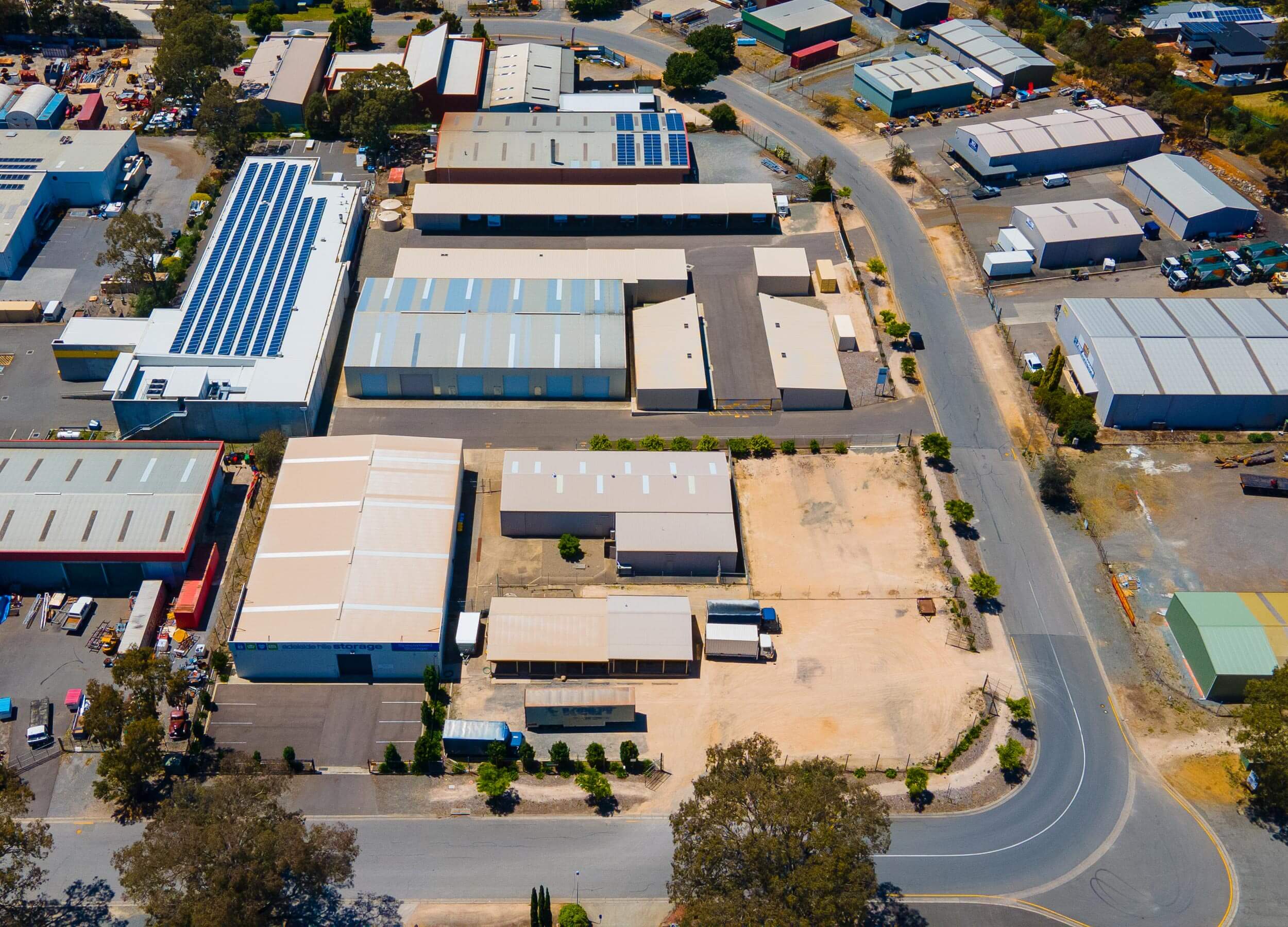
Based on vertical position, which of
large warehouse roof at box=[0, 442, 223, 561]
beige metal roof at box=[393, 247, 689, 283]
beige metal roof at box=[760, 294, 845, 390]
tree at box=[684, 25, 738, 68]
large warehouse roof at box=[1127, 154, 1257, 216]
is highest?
tree at box=[684, 25, 738, 68]

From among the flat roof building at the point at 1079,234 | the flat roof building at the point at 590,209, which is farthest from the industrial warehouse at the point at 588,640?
the flat roof building at the point at 1079,234

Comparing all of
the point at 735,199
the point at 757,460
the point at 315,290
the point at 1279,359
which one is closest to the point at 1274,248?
the point at 1279,359

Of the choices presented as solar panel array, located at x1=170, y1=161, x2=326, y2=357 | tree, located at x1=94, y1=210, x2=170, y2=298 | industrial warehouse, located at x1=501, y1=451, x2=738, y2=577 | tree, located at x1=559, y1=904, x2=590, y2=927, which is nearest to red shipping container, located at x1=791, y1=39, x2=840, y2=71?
solar panel array, located at x1=170, y1=161, x2=326, y2=357

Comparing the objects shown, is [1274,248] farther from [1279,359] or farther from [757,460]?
[757,460]

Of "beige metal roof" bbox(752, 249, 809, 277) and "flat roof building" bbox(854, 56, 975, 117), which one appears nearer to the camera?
"beige metal roof" bbox(752, 249, 809, 277)

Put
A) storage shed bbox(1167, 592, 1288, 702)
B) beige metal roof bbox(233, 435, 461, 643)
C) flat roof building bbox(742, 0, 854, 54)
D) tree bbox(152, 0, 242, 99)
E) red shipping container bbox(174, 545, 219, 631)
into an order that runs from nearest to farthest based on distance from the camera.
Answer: storage shed bbox(1167, 592, 1288, 702)
beige metal roof bbox(233, 435, 461, 643)
red shipping container bbox(174, 545, 219, 631)
tree bbox(152, 0, 242, 99)
flat roof building bbox(742, 0, 854, 54)

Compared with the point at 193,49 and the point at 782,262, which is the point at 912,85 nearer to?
the point at 782,262

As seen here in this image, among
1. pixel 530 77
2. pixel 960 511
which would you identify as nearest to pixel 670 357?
pixel 960 511

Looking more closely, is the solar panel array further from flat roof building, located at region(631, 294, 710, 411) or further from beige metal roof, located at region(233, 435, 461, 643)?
flat roof building, located at region(631, 294, 710, 411)
